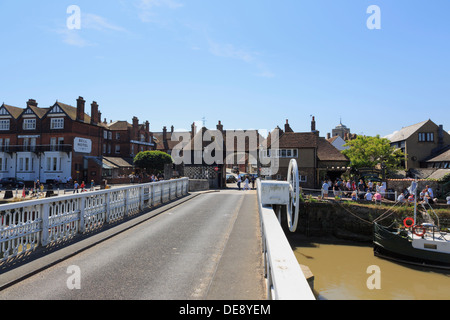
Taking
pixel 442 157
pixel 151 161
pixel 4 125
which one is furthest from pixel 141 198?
pixel 442 157

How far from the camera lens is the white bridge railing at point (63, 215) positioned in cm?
594

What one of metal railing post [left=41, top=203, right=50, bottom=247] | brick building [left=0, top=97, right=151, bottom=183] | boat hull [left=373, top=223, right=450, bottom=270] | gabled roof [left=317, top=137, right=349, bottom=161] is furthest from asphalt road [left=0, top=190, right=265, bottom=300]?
brick building [left=0, top=97, right=151, bottom=183]

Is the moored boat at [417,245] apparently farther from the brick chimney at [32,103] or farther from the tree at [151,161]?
the brick chimney at [32,103]

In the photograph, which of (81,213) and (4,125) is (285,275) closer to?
(81,213)

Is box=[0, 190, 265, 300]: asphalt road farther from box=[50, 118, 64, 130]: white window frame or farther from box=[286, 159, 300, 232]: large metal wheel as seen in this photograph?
box=[50, 118, 64, 130]: white window frame

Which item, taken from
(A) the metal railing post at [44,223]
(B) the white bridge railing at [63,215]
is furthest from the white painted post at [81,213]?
(A) the metal railing post at [44,223]

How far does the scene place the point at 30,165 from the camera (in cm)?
4231

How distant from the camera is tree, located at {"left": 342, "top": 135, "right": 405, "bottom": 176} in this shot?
133 feet

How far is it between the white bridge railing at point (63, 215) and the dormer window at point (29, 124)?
1535 inches

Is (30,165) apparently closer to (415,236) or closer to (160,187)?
(160,187)

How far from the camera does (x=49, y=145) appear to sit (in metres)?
41.3

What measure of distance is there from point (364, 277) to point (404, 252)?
382 cm

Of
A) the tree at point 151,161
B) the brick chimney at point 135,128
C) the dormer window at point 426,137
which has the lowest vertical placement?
the tree at point 151,161
